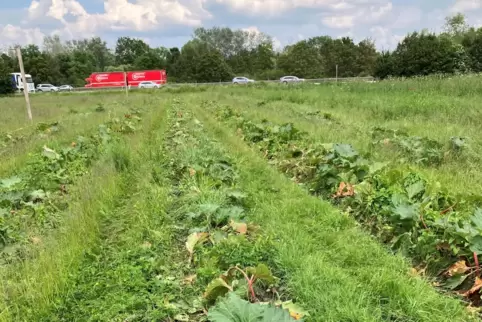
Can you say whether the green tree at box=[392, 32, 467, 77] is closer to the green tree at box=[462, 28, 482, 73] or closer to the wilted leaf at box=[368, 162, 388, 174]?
the green tree at box=[462, 28, 482, 73]

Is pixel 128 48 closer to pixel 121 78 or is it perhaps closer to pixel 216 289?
pixel 121 78

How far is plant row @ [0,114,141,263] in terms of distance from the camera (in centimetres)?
422

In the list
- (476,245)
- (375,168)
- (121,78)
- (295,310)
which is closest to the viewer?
(295,310)

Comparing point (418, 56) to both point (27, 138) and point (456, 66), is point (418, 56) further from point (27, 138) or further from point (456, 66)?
point (27, 138)

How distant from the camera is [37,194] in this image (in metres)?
5.40

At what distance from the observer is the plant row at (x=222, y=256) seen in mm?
2542

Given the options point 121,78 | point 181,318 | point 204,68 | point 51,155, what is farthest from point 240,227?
point 204,68

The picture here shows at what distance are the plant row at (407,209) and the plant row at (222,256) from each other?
54.0 inches

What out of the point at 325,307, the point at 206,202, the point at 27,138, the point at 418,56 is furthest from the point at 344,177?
the point at 418,56

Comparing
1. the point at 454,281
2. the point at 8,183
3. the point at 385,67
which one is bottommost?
the point at 454,281

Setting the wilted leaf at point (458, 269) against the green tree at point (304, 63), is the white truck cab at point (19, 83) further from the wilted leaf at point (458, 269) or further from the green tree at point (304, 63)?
the wilted leaf at point (458, 269)

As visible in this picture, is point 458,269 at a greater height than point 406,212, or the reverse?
point 406,212

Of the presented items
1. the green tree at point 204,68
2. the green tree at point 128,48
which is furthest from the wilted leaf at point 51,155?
the green tree at point 128,48

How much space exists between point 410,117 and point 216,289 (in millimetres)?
11759
